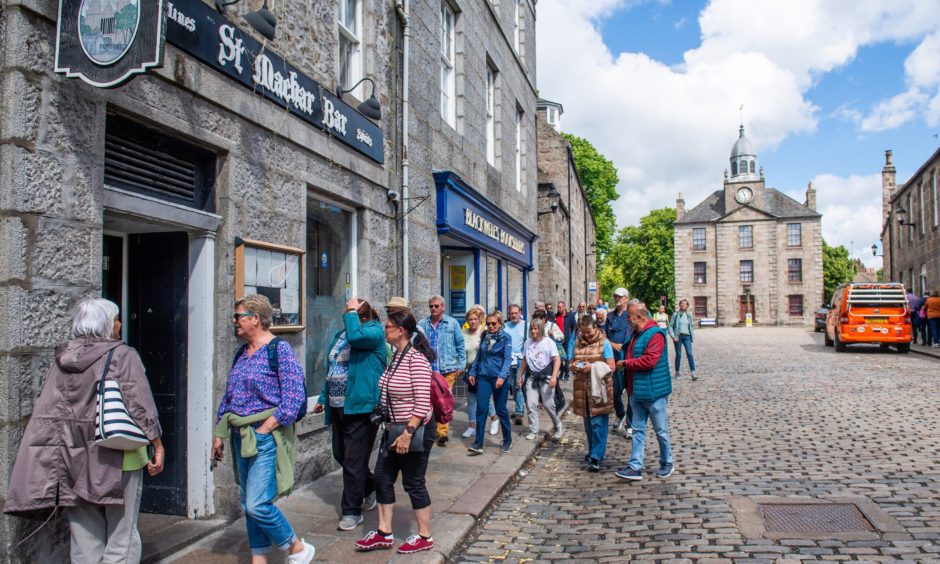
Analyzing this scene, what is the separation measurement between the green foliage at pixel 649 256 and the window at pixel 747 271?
7906 millimetres

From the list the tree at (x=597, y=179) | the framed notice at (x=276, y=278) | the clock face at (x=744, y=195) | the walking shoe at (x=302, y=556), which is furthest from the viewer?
the clock face at (x=744, y=195)

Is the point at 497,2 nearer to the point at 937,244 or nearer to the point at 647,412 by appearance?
the point at 647,412

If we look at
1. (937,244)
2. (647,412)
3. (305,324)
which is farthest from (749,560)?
(937,244)

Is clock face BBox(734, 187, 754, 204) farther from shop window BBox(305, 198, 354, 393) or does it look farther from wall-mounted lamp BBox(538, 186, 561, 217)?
shop window BBox(305, 198, 354, 393)

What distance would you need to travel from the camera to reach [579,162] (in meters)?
49.0

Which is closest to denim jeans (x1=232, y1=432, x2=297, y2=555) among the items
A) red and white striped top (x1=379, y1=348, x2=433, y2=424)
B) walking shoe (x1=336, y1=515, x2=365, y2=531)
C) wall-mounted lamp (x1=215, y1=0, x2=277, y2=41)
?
red and white striped top (x1=379, y1=348, x2=433, y2=424)

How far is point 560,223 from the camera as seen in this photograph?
1045 inches

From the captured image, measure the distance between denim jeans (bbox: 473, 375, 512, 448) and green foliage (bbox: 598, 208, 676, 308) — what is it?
65123 millimetres

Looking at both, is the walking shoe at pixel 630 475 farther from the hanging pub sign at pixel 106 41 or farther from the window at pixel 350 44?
the hanging pub sign at pixel 106 41

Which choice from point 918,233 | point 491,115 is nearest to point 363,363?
point 491,115

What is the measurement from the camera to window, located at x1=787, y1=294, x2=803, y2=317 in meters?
63.4

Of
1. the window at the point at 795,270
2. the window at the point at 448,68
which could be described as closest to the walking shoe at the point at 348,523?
the window at the point at 448,68

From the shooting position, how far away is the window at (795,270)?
208 feet

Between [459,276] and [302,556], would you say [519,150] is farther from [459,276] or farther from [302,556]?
[302,556]
